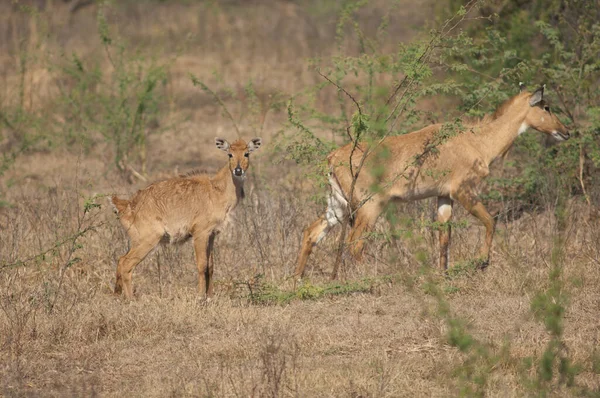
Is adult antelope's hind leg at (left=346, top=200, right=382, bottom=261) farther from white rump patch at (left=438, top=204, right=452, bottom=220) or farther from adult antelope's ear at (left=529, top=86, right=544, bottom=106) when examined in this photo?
adult antelope's ear at (left=529, top=86, right=544, bottom=106)

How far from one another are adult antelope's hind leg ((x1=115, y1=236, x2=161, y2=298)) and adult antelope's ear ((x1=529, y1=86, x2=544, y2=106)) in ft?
15.3

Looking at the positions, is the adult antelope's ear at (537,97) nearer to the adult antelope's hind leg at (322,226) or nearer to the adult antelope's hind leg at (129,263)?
the adult antelope's hind leg at (322,226)

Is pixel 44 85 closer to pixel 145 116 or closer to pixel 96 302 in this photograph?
pixel 145 116

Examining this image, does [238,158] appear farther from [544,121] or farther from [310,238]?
[544,121]

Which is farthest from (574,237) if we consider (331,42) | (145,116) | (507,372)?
(331,42)

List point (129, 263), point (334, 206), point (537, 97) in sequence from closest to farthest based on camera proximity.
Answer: point (129, 263)
point (334, 206)
point (537, 97)

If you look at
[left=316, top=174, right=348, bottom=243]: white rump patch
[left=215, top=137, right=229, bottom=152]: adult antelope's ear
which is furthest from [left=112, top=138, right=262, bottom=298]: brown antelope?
[left=316, top=174, right=348, bottom=243]: white rump patch

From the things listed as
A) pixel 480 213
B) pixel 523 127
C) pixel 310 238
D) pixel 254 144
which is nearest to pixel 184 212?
pixel 254 144

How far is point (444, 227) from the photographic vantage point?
973 cm

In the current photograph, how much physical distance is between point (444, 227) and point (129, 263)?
3095 millimetres

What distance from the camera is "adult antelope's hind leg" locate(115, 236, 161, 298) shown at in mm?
9195

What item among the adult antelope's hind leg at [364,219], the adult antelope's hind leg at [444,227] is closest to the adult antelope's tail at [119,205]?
the adult antelope's hind leg at [364,219]

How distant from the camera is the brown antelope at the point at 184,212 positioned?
30.5 feet

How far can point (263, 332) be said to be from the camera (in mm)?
7500
